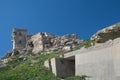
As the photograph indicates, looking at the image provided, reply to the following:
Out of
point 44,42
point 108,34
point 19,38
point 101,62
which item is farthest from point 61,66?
point 19,38

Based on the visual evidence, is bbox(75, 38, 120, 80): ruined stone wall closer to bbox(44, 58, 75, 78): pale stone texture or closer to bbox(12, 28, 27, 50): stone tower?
bbox(44, 58, 75, 78): pale stone texture

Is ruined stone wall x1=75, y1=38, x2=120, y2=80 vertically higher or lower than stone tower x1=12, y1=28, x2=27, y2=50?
lower

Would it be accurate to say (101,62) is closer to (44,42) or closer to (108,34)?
(108,34)

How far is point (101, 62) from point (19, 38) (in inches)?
2551

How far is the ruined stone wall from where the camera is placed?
1283cm

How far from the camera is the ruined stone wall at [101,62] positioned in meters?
12.8

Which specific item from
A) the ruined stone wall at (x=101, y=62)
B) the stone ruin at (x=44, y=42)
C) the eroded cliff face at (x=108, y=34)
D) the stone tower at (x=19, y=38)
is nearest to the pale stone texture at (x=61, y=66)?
the ruined stone wall at (x=101, y=62)

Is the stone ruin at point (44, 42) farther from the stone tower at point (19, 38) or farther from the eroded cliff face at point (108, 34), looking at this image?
the stone tower at point (19, 38)

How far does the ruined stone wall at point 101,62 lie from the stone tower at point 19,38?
58.9 meters

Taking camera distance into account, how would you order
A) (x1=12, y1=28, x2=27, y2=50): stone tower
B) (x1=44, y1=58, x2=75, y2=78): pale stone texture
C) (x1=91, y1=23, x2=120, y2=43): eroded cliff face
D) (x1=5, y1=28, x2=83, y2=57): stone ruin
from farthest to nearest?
(x1=12, y1=28, x2=27, y2=50): stone tower, (x1=5, y1=28, x2=83, y2=57): stone ruin, (x1=44, y1=58, x2=75, y2=78): pale stone texture, (x1=91, y1=23, x2=120, y2=43): eroded cliff face

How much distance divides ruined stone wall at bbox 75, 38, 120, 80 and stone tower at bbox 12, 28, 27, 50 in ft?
193

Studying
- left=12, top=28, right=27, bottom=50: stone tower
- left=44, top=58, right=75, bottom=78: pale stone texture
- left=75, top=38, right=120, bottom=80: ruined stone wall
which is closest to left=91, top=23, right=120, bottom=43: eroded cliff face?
left=75, top=38, right=120, bottom=80: ruined stone wall

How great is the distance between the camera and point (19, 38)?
77.4m

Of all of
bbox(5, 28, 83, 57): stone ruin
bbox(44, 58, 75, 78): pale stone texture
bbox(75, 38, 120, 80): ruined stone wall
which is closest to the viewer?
bbox(75, 38, 120, 80): ruined stone wall
